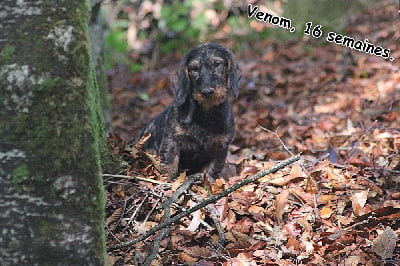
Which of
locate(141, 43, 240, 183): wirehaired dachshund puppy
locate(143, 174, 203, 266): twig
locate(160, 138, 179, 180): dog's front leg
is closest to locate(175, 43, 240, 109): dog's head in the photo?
locate(141, 43, 240, 183): wirehaired dachshund puppy

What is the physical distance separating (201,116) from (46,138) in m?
2.75

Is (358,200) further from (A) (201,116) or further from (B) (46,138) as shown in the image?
(B) (46,138)

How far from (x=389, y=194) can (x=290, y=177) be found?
874mm

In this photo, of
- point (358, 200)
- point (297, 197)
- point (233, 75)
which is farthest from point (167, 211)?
point (233, 75)

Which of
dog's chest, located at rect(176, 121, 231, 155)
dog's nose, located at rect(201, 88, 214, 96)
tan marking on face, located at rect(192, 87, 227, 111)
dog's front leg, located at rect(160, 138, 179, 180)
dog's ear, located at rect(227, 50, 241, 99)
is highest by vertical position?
dog's ear, located at rect(227, 50, 241, 99)

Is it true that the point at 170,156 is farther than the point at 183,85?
No

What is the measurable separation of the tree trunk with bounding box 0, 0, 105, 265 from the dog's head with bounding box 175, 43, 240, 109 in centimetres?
237

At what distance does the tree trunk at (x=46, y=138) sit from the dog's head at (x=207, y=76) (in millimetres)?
2374

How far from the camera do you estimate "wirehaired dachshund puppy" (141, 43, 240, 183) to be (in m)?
5.33

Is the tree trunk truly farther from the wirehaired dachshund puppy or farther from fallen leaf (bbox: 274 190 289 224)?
the wirehaired dachshund puppy

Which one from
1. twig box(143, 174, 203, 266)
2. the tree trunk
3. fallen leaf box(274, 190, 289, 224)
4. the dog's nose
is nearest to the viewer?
the tree trunk

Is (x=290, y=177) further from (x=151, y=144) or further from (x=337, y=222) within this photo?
(x=151, y=144)

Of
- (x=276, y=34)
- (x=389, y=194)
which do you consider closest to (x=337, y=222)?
(x=389, y=194)

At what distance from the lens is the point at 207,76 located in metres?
5.25
